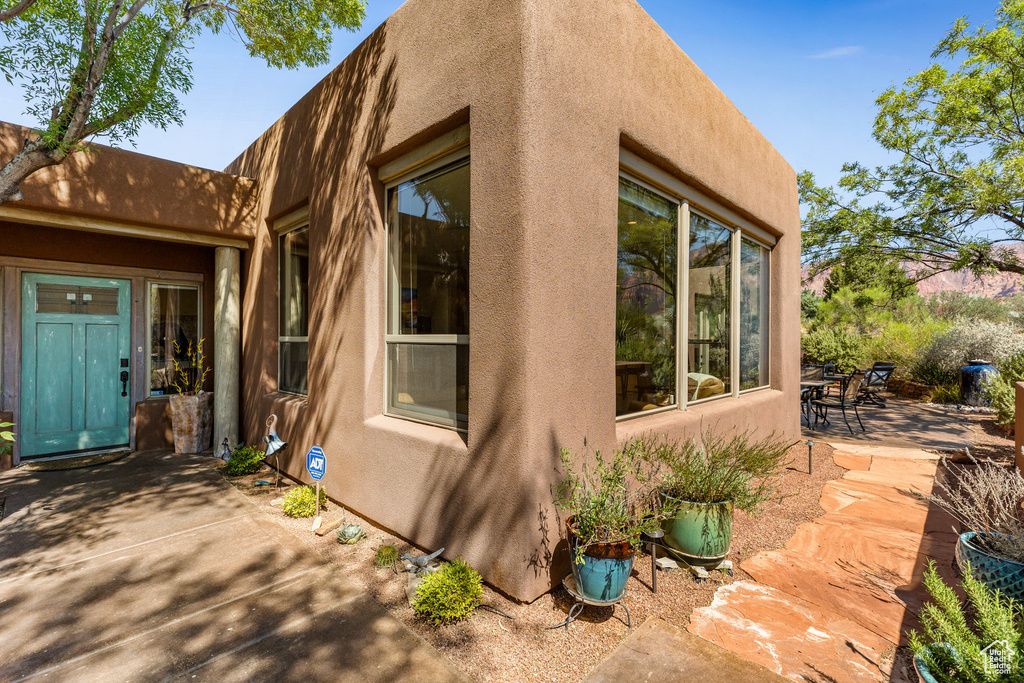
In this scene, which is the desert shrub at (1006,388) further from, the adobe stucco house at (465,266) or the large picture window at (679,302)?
the large picture window at (679,302)

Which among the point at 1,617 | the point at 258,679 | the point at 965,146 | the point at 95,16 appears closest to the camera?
the point at 258,679

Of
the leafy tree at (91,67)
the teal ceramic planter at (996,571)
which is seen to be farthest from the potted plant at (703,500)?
the leafy tree at (91,67)

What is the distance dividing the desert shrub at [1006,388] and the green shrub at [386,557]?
30.9ft

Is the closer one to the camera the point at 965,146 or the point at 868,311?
the point at 965,146

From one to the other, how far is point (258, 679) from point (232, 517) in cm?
234

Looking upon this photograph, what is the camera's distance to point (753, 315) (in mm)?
6043

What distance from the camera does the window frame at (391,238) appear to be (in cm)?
335

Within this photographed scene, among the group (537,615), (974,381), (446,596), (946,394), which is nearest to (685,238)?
(537,615)

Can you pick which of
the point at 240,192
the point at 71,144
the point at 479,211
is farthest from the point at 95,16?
the point at 479,211

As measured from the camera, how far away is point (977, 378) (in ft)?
34.5

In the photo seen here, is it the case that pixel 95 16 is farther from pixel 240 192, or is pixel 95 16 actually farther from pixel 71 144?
pixel 240 192

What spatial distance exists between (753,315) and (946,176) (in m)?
6.71

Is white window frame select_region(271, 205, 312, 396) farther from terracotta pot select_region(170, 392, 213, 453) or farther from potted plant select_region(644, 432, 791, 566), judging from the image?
potted plant select_region(644, 432, 791, 566)

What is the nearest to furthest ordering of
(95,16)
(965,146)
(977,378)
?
(95,16) < (965,146) < (977,378)
